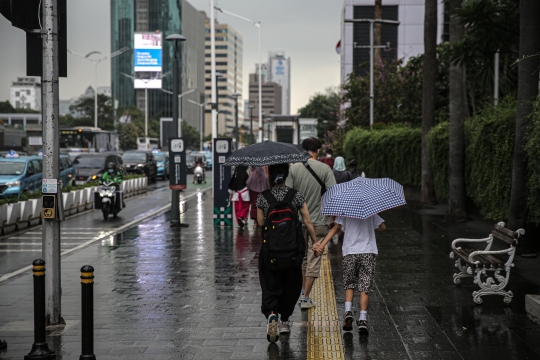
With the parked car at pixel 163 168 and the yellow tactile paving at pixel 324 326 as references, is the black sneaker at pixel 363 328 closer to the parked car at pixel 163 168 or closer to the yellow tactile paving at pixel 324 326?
the yellow tactile paving at pixel 324 326

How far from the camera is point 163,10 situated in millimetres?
154000

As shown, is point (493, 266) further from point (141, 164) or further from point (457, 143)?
point (141, 164)

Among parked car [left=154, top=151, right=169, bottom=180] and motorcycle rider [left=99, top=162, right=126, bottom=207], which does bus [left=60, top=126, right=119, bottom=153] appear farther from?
motorcycle rider [left=99, top=162, right=126, bottom=207]

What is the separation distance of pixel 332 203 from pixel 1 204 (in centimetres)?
1207

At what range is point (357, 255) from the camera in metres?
8.03

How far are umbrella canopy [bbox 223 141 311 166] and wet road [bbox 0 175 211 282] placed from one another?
5.24m

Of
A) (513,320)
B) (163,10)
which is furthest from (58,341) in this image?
(163,10)

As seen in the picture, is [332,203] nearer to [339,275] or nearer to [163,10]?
[339,275]

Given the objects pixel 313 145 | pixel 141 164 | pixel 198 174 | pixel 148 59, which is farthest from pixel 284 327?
pixel 148 59

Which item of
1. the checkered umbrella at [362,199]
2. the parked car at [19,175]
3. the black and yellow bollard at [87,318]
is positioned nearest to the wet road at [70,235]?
the parked car at [19,175]

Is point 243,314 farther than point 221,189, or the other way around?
point 221,189

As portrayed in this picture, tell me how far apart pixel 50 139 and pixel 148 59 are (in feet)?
399

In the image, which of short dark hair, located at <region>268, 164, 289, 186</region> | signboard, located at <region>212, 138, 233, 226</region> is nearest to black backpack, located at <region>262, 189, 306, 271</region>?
short dark hair, located at <region>268, 164, 289, 186</region>

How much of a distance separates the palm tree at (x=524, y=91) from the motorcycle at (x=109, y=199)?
458 inches
